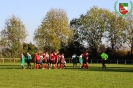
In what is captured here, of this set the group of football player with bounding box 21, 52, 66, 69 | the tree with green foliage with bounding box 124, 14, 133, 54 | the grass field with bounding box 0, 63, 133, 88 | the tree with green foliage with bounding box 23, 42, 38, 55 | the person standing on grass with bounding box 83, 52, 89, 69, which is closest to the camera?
the grass field with bounding box 0, 63, 133, 88

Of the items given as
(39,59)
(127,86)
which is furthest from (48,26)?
(127,86)

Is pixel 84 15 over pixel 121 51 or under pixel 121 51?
over

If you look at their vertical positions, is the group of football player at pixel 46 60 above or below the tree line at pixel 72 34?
below

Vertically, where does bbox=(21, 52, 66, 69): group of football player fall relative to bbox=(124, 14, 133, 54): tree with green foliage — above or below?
below

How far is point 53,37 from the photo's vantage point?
278ft

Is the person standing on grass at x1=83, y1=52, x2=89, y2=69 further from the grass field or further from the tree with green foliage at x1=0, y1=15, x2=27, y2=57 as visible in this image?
the tree with green foliage at x1=0, y1=15, x2=27, y2=57

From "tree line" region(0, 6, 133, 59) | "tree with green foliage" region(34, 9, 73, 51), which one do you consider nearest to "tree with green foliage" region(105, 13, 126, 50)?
"tree line" region(0, 6, 133, 59)

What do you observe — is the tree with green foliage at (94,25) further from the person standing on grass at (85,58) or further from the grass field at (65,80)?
the grass field at (65,80)

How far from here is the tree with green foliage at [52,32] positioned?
8519 centimetres

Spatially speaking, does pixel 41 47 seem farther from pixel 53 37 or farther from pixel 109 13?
pixel 109 13

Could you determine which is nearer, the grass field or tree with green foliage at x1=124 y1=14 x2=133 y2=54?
the grass field

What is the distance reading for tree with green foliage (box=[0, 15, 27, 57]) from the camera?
83375mm

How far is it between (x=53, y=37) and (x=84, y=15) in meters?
10.4

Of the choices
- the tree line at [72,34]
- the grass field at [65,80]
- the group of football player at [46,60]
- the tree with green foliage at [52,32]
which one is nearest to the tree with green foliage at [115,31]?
the tree line at [72,34]
